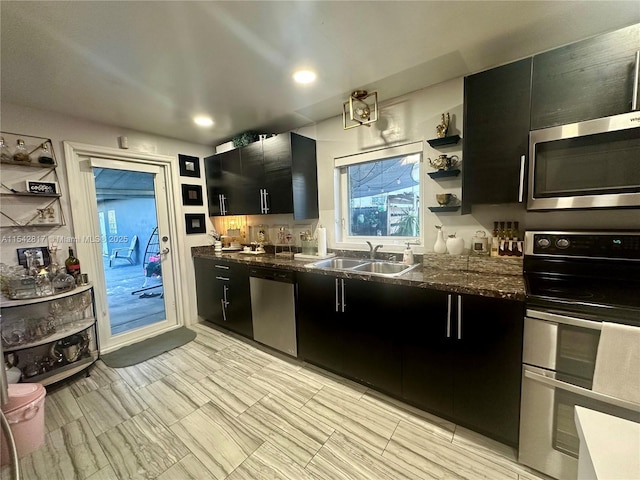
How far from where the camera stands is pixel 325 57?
1630 millimetres

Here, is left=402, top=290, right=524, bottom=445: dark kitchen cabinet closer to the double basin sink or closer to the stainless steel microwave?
the double basin sink

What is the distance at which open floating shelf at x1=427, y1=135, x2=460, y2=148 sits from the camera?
194 cm

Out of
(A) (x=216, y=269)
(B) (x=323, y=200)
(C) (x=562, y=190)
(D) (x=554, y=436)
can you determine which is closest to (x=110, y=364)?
(A) (x=216, y=269)

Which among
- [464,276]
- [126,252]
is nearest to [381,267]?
A: [464,276]

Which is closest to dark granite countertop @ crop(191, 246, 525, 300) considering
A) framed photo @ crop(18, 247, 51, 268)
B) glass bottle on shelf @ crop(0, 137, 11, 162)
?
framed photo @ crop(18, 247, 51, 268)

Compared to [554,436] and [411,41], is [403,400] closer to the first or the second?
[554,436]

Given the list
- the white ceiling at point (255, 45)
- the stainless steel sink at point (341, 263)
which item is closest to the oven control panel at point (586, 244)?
the white ceiling at point (255, 45)

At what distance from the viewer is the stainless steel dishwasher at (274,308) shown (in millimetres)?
2342

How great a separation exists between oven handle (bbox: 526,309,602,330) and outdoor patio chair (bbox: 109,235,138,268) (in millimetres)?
3630

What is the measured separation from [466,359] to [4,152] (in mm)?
3745

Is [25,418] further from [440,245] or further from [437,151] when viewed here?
[437,151]

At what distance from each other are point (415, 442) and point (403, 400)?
0.95 feet

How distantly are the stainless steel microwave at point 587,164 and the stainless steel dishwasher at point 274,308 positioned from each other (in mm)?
1868

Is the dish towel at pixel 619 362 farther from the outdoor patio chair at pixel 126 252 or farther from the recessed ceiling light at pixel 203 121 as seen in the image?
the outdoor patio chair at pixel 126 252
